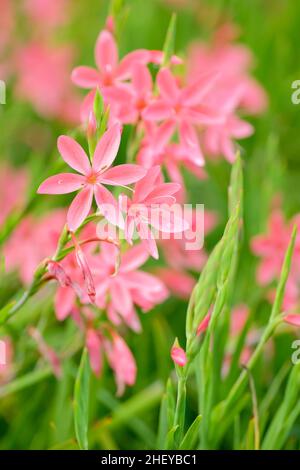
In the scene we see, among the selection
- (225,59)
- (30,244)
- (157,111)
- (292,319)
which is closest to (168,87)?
(157,111)

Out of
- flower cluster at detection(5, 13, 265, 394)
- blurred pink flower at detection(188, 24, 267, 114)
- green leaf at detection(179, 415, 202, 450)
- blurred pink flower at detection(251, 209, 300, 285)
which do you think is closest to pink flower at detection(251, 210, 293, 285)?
blurred pink flower at detection(251, 209, 300, 285)

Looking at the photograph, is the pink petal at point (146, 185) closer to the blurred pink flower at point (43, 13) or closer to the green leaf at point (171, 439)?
the green leaf at point (171, 439)

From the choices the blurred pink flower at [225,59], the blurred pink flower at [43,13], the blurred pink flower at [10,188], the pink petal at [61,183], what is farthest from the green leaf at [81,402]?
the blurred pink flower at [43,13]

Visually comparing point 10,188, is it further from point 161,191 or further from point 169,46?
point 161,191

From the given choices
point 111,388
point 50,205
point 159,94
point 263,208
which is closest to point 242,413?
point 111,388

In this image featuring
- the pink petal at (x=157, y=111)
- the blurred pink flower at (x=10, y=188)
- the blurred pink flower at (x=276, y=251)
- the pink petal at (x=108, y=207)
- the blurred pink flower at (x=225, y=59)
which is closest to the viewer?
the pink petal at (x=108, y=207)

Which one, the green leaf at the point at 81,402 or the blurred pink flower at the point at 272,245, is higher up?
the blurred pink flower at the point at 272,245
